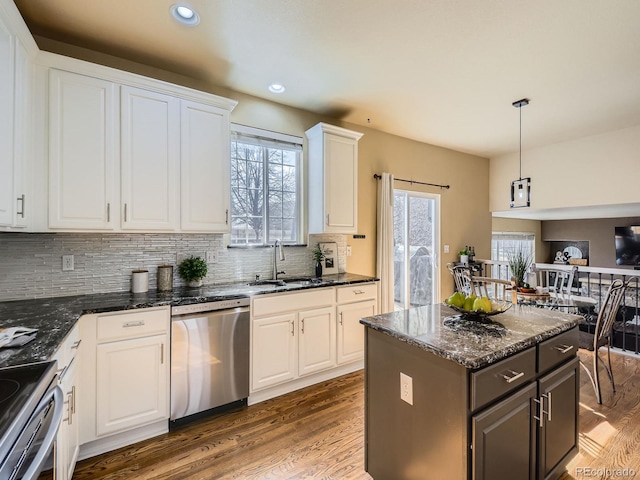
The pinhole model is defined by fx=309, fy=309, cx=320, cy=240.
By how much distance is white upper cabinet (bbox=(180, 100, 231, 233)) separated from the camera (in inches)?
99.3

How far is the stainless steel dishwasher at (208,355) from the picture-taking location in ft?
7.25

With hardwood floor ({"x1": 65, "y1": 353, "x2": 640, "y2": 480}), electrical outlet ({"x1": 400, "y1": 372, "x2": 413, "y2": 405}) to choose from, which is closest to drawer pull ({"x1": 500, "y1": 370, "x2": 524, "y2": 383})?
electrical outlet ({"x1": 400, "y1": 372, "x2": 413, "y2": 405})

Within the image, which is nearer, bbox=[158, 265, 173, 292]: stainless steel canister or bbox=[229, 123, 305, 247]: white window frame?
bbox=[158, 265, 173, 292]: stainless steel canister

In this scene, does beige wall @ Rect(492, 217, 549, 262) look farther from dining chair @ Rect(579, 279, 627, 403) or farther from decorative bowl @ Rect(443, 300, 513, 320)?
decorative bowl @ Rect(443, 300, 513, 320)

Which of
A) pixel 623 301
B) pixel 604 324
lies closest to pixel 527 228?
pixel 623 301

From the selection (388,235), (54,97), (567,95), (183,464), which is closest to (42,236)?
(54,97)

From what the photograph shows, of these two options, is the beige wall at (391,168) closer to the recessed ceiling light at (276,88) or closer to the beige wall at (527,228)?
the recessed ceiling light at (276,88)

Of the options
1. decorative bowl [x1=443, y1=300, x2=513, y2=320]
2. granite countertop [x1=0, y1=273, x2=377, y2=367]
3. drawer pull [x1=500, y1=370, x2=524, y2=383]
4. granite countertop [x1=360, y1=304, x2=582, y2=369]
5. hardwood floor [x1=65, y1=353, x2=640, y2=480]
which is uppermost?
decorative bowl [x1=443, y1=300, x2=513, y2=320]

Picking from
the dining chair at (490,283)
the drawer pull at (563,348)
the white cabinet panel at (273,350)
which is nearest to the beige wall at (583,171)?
the dining chair at (490,283)

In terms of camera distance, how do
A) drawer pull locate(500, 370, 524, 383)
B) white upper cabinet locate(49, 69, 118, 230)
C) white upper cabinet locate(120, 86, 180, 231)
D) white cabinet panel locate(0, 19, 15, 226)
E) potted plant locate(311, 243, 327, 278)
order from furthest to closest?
1. potted plant locate(311, 243, 327, 278)
2. white upper cabinet locate(120, 86, 180, 231)
3. white upper cabinet locate(49, 69, 118, 230)
4. white cabinet panel locate(0, 19, 15, 226)
5. drawer pull locate(500, 370, 524, 383)

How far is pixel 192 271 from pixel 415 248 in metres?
3.23

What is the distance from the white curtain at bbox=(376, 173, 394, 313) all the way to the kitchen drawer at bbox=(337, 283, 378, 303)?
1.95 feet

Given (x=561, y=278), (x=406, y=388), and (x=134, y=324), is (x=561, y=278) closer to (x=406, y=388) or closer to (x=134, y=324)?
(x=406, y=388)

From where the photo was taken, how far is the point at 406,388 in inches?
59.2
